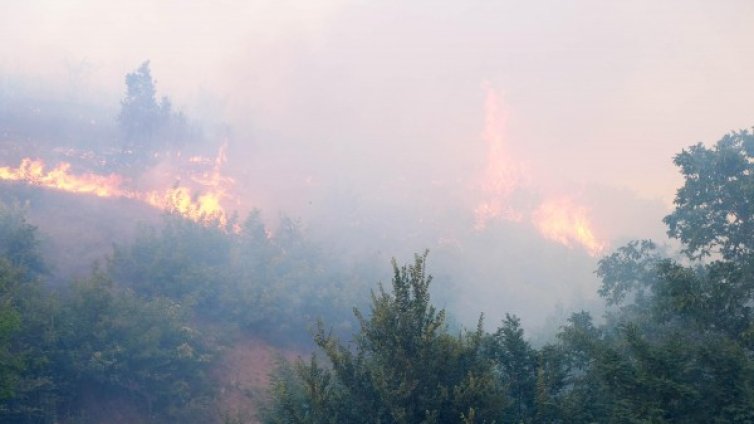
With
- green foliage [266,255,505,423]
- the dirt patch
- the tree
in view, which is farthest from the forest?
the tree

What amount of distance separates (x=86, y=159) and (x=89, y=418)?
145 feet

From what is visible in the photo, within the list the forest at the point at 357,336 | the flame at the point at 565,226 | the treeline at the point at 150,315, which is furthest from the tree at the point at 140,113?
the flame at the point at 565,226

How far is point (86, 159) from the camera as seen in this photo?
62.1m

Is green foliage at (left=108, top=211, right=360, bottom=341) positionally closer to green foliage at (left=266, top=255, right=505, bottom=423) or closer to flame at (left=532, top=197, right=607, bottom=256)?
green foliage at (left=266, top=255, right=505, bottom=423)

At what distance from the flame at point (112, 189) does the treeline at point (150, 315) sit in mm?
4331

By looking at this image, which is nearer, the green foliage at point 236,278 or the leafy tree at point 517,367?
the leafy tree at point 517,367

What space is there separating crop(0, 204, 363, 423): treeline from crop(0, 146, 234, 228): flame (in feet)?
14.2

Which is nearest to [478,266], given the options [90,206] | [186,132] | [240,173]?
[240,173]

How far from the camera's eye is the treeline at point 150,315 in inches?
959

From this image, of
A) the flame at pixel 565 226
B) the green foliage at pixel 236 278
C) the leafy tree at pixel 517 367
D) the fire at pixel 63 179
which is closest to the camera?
the leafy tree at pixel 517 367

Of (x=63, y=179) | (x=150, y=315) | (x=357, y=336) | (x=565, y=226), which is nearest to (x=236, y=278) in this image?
(x=150, y=315)

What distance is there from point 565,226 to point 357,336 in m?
91.9

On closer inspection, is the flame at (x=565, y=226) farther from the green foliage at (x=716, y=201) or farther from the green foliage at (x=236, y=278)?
the green foliage at (x=716, y=201)

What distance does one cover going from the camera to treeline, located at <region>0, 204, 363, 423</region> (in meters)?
24.4
